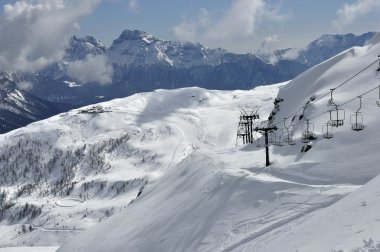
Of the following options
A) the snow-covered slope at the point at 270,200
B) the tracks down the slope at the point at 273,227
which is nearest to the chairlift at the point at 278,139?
the snow-covered slope at the point at 270,200

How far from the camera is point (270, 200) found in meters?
50.4

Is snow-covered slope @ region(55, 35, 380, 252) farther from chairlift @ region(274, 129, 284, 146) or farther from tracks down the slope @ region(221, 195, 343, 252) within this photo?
chairlift @ region(274, 129, 284, 146)

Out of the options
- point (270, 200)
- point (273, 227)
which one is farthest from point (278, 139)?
point (273, 227)

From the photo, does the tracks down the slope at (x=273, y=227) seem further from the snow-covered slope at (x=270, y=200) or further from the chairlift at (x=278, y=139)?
the chairlift at (x=278, y=139)

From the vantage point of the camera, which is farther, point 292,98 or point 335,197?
point 292,98

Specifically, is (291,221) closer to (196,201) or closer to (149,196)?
(196,201)

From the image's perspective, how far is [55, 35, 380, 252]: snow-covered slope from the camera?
31.9 meters

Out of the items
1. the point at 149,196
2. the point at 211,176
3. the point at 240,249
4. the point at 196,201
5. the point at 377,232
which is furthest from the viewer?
the point at 149,196

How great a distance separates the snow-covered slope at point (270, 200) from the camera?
3186cm

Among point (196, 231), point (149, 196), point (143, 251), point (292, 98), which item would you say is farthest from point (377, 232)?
point (292, 98)

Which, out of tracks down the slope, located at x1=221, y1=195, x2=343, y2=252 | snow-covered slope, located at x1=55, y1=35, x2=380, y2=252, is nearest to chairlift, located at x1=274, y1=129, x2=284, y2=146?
snow-covered slope, located at x1=55, y1=35, x2=380, y2=252

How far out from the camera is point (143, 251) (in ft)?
183

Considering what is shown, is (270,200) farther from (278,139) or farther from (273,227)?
(278,139)

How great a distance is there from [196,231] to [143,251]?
8.18m
